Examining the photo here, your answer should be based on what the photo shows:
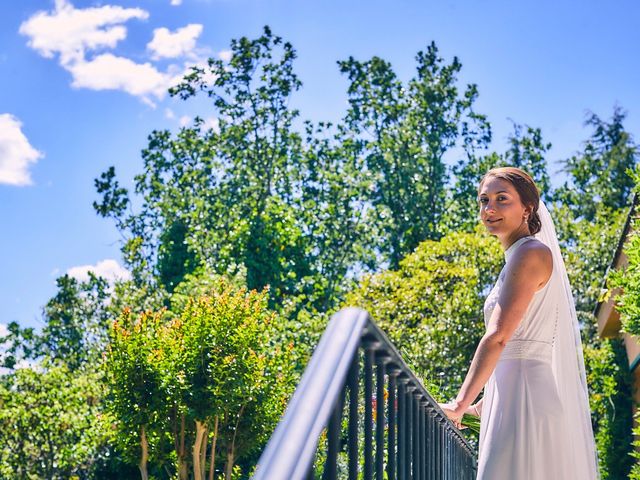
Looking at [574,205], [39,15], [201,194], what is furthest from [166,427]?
[39,15]

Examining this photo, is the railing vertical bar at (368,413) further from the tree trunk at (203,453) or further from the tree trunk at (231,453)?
the tree trunk at (203,453)

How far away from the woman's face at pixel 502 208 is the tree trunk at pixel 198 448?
16091 millimetres

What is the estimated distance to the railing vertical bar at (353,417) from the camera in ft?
6.21

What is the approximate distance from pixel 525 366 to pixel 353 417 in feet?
5.04

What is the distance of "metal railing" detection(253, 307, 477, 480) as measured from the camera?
125cm

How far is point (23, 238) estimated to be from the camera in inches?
1682

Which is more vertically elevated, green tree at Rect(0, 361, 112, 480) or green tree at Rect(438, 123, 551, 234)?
green tree at Rect(438, 123, 551, 234)

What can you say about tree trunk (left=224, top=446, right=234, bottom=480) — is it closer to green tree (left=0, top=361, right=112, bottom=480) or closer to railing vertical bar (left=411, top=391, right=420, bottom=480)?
green tree (left=0, top=361, right=112, bottom=480)

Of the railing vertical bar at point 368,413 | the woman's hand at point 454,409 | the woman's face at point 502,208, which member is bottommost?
the railing vertical bar at point 368,413

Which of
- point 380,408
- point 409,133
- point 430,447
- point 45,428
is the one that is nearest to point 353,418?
point 380,408

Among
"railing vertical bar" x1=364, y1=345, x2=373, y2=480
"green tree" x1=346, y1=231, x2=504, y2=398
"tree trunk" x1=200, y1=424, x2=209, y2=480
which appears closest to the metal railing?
"railing vertical bar" x1=364, y1=345, x2=373, y2=480

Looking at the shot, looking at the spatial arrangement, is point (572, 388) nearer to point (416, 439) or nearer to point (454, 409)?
point (454, 409)

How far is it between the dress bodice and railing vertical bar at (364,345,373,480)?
3.93ft

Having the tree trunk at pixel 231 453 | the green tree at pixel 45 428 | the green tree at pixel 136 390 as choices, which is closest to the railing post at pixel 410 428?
the tree trunk at pixel 231 453
